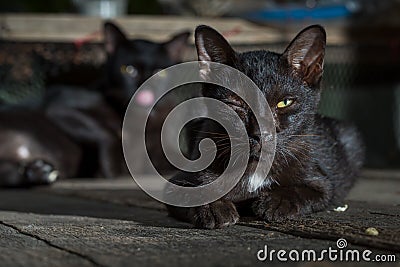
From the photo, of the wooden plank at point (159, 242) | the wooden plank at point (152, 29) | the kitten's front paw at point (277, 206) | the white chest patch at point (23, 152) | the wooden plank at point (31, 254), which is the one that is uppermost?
the wooden plank at point (152, 29)

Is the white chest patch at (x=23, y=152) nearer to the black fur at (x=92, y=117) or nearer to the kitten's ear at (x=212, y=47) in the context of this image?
the black fur at (x=92, y=117)

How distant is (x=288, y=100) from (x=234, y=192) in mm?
258

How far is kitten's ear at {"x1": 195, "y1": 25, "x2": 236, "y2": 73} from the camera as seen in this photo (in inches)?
70.4

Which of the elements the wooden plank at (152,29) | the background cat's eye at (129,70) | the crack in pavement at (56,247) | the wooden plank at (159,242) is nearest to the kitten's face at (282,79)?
the wooden plank at (159,242)

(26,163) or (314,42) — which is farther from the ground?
(314,42)

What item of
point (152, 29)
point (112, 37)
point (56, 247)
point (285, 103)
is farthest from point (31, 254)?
point (152, 29)

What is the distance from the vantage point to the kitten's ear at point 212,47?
1.79 meters

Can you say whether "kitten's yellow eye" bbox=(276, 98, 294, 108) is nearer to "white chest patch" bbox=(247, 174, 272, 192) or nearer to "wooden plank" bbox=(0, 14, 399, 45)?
"white chest patch" bbox=(247, 174, 272, 192)

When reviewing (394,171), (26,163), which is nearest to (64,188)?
(26,163)

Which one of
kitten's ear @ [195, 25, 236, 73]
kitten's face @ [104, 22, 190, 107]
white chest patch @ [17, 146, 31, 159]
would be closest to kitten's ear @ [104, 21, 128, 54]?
kitten's face @ [104, 22, 190, 107]

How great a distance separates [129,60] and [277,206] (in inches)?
81.8

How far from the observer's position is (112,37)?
3695 mm

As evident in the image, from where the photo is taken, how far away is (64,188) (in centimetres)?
290

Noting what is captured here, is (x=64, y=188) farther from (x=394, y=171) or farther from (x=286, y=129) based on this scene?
(x=394, y=171)
